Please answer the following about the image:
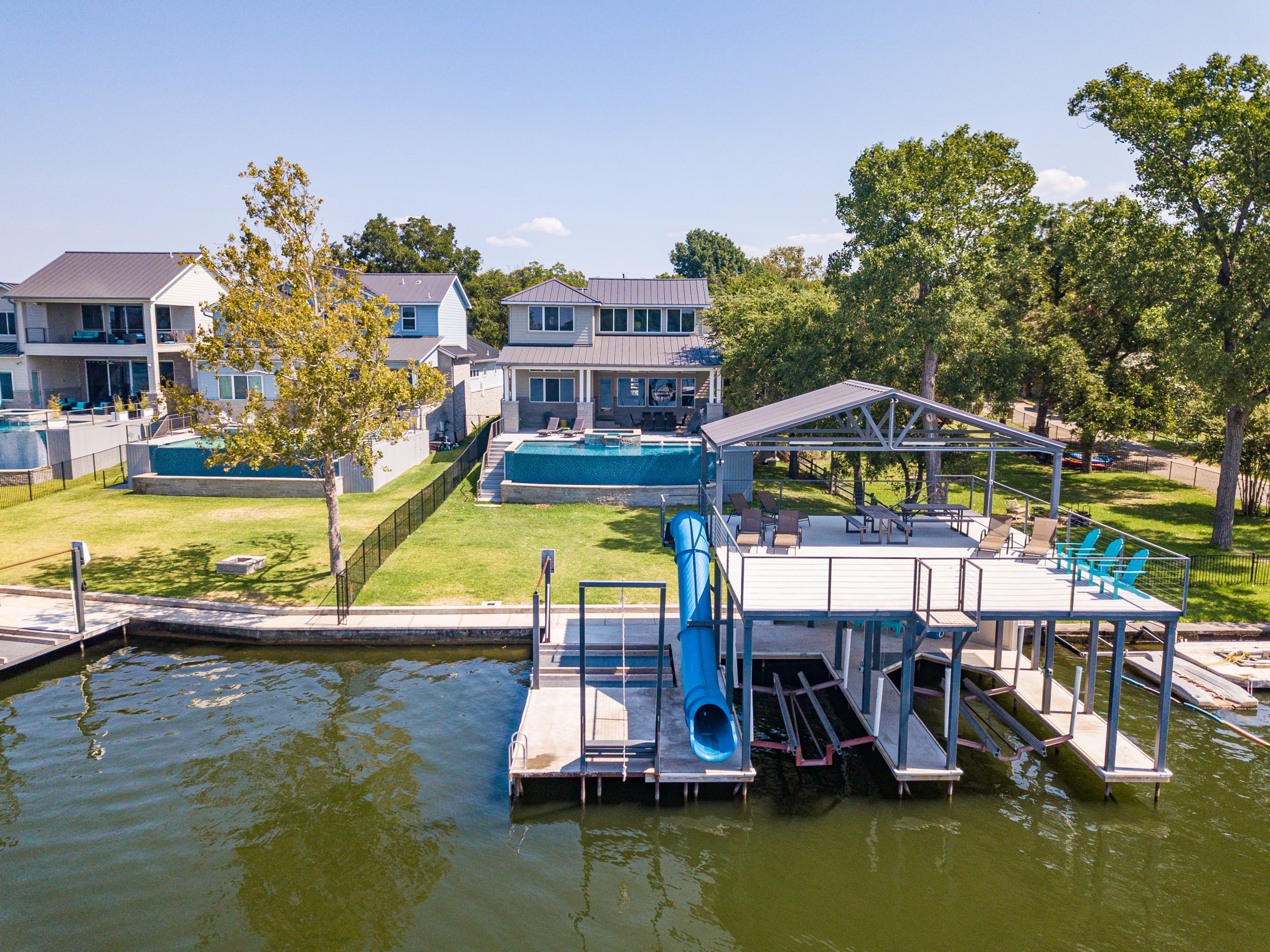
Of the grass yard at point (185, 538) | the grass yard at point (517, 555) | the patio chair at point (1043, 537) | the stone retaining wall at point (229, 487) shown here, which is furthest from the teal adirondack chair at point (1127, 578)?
the stone retaining wall at point (229, 487)

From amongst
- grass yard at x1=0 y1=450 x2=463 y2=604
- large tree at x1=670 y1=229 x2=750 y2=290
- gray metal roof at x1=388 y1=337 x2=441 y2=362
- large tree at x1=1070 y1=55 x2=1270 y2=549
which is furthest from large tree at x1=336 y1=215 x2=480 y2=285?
large tree at x1=1070 y1=55 x2=1270 y2=549

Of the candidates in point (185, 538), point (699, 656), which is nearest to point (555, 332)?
point (185, 538)

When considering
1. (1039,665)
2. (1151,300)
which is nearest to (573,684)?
(1039,665)

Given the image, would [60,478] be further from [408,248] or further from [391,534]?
[408,248]

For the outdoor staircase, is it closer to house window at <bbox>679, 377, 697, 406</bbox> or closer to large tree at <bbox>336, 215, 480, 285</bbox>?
house window at <bbox>679, 377, 697, 406</bbox>

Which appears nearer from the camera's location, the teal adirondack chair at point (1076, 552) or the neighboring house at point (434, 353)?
the teal adirondack chair at point (1076, 552)

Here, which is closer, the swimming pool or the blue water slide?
the blue water slide

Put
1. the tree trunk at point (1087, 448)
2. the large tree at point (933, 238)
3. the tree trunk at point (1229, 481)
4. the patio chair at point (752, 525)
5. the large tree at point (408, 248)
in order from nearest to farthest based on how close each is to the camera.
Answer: the patio chair at point (752, 525), the tree trunk at point (1229, 481), the large tree at point (933, 238), the tree trunk at point (1087, 448), the large tree at point (408, 248)

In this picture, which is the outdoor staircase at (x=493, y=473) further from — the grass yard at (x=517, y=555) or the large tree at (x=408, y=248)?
the large tree at (x=408, y=248)
